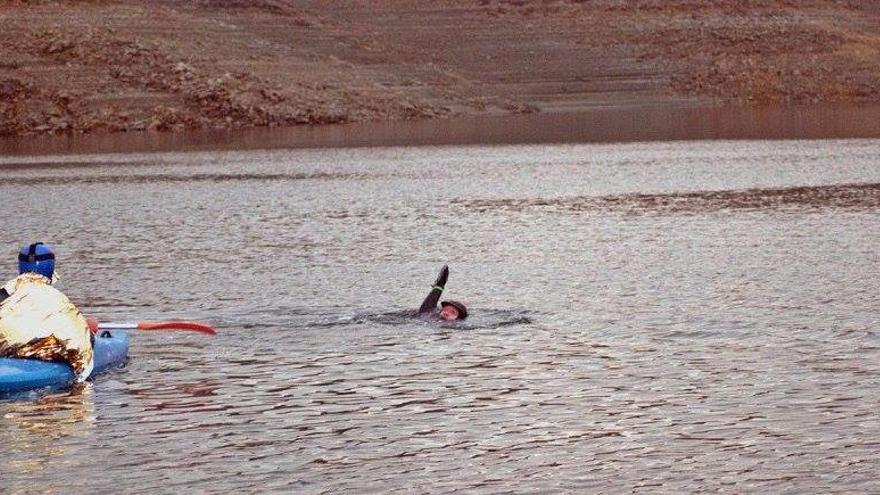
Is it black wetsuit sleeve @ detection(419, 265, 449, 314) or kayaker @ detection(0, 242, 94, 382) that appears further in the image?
black wetsuit sleeve @ detection(419, 265, 449, 314)

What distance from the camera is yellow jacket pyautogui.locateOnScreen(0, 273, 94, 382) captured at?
2309cm

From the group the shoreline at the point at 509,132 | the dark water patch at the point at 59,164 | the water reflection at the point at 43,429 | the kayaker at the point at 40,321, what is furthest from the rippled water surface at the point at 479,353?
the shoreline at the point at 509,132

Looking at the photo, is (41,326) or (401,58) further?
(401,58)

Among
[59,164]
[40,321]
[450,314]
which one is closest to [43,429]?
[40,321]

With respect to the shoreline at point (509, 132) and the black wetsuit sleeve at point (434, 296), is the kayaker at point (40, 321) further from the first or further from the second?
the shoreline at point (509, 132)

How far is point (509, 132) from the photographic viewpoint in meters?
114

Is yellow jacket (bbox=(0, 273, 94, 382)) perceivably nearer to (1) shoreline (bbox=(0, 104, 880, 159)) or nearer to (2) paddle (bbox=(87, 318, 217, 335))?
(2) paddle (bbox=(87, 318, 217, 335))

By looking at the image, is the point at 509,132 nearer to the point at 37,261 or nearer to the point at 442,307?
the point at 442,307

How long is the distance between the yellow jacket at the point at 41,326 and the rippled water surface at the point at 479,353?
1.98 ft

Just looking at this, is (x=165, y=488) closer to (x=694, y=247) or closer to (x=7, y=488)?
(x=7, y=488)

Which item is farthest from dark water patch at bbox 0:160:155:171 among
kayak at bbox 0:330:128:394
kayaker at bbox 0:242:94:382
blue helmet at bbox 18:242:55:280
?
kayak at bbox 0:330:128:394

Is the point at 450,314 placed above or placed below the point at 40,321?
below

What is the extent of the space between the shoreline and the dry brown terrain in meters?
4.36

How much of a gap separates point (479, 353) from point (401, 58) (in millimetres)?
132030
